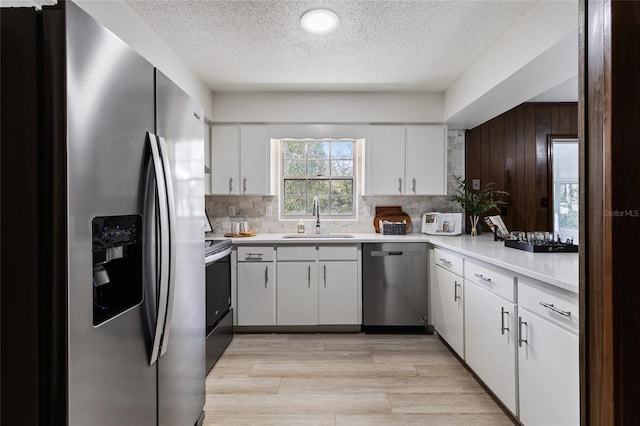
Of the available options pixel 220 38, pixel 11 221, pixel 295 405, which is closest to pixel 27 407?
pixel 11 221

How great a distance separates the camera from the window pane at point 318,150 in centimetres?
414

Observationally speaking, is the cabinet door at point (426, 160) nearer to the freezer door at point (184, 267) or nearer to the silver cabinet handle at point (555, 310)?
the silver cabinet handle at point (555, 310)

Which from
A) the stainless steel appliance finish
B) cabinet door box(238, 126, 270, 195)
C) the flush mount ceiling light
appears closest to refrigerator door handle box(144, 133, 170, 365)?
the stainless steel appliance finish

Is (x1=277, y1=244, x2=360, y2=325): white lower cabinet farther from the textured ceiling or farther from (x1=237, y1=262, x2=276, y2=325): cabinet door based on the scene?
the textured ceiling

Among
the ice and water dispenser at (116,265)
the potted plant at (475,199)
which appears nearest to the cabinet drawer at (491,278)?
the potted plant at (475,199)

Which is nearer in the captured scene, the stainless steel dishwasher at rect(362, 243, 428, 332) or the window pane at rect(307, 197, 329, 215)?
the stainless steel dishwasher at rect(362, 243, 428, 332)

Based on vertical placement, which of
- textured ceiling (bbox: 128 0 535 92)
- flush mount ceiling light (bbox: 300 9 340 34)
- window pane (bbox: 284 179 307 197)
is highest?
textured ceiling (bbox: 128 0 535 92)

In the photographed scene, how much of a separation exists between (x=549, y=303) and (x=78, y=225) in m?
1.85

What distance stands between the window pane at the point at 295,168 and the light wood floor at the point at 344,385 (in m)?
1.84

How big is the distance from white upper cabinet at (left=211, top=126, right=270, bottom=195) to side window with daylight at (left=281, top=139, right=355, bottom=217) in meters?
0.41

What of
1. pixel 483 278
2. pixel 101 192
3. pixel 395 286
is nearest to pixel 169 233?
pixel 101 192

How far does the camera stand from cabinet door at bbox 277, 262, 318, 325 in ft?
11.3

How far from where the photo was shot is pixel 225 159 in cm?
377

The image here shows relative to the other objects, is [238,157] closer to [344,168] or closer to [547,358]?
[344,168]
